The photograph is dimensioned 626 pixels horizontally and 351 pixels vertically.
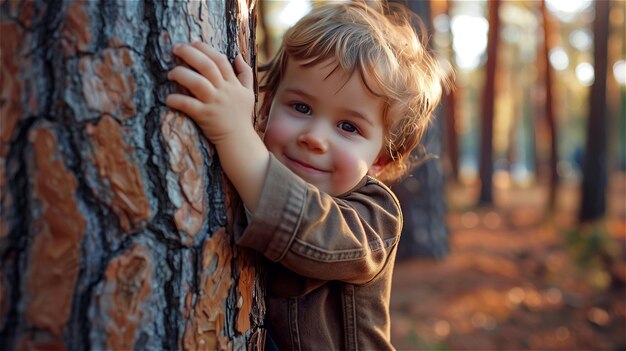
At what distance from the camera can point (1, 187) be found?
1.26 meters

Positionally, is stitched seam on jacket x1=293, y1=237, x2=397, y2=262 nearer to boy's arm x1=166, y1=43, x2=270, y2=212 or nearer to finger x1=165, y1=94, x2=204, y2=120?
boy's arm x1=166, y1=43, x2=270, y2=212

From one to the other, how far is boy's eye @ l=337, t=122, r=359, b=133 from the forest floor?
3.13 metres

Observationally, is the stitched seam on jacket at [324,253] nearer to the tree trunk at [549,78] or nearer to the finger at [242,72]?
the finger at [242,72]

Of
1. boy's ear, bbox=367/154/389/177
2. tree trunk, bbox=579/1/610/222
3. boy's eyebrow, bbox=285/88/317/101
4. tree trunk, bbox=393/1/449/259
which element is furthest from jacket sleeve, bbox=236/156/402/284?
tree trunk, bbox=579/1/610/222

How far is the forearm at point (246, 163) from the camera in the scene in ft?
4.99

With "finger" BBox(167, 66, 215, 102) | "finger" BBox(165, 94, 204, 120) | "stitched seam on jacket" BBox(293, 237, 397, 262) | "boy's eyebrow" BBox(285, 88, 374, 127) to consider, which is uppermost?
"finger" BBox(167, 66, 215, 102)

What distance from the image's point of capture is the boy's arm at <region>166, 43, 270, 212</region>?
4.70 ft

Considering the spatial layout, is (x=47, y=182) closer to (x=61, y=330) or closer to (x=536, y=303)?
(x=61, y=330)

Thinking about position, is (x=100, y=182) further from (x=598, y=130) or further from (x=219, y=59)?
(x=598, y=130)

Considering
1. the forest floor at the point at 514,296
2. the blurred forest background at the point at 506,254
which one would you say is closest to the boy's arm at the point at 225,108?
the blurred forest background at the point at 506,254

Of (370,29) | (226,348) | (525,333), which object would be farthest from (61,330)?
(525,333)

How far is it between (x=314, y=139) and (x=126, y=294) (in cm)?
70

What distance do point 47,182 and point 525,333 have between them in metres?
5.40

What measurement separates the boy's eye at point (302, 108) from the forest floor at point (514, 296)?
3.19 metres
